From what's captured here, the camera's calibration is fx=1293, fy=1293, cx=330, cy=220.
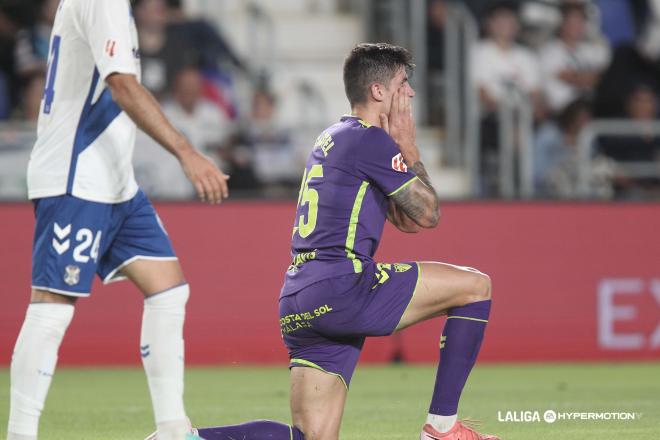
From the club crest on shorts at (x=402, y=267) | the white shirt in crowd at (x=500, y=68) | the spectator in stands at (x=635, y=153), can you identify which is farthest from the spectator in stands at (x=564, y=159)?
the club crest on shorts at (x=402, y=267)

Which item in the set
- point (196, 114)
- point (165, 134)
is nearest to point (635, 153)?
point (196, 114)

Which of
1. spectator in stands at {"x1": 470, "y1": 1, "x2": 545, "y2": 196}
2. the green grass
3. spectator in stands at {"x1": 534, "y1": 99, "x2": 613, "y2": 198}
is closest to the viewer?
the green grass

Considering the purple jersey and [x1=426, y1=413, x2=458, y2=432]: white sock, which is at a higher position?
the purple jersey

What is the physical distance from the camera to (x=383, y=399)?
852 cm

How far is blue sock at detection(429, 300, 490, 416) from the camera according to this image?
223 inches

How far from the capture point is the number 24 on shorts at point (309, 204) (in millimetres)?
5621

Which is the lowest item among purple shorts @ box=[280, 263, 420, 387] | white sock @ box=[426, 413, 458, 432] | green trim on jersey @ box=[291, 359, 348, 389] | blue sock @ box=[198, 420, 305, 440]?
white sock @ box=[426, 413, 458, 432]

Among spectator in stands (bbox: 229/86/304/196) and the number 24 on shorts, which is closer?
the number 24 on shorts

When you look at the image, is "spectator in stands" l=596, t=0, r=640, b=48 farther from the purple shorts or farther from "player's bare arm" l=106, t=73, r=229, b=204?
"player's bare arm" l=106, t=73, r=229, b=204

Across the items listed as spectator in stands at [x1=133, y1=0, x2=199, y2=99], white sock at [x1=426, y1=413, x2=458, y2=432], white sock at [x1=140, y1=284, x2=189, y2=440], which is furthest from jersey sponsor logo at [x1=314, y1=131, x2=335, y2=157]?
spectator in stands at [x1=133, y1=0, x2=199, y2=99]

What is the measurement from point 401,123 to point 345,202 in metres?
0.47

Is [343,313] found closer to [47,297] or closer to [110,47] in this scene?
[47,297]

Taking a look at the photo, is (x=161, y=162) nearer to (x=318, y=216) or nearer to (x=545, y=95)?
(x=545, y=95)

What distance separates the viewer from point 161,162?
38.8 ft
